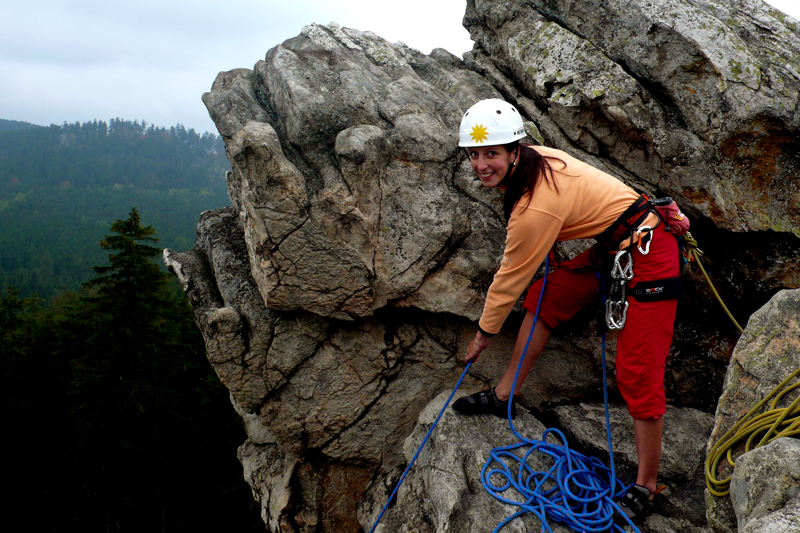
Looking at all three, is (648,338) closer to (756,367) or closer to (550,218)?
(756,367)

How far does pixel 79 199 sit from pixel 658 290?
179217 millimetres

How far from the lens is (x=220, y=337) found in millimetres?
4738

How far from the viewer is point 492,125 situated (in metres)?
3.36

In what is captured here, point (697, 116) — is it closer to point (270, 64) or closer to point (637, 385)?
point (637, 385)

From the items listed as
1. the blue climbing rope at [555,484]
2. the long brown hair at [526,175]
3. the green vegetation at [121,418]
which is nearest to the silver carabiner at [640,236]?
the long brown hair at [526,175]

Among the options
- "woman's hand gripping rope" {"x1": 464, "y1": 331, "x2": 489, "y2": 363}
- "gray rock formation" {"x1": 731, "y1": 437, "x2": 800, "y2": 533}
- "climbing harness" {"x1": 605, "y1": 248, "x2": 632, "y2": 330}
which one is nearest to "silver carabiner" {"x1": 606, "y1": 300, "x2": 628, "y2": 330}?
Answer: "climbing harness" {"x1": 605, "y1": 248, "x2": 632, "y2": 330}

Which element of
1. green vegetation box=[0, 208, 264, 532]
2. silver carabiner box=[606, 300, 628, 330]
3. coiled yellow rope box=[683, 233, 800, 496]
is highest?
silver carabiner box=[606, 300, 628, 330]

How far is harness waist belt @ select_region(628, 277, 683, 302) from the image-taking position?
325 centimetres

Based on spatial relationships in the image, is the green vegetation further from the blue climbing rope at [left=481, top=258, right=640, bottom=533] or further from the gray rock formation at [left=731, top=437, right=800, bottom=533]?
the gray rock formation at [left=731, top=437, right=800, bottom=533]

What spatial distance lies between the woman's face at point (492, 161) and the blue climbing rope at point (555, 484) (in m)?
1.03

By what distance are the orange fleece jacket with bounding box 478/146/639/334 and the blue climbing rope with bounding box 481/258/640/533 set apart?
663 millimetres

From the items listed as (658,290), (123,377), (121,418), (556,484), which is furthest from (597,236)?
(121,418)

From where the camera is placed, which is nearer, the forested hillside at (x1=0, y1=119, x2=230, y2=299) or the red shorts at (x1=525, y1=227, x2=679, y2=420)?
→ the red shorts at (x1=525, y1=227, x2=679, y2=420)

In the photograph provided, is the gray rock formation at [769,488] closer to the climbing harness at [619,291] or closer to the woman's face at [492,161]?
the climbing harness at [619,291]
